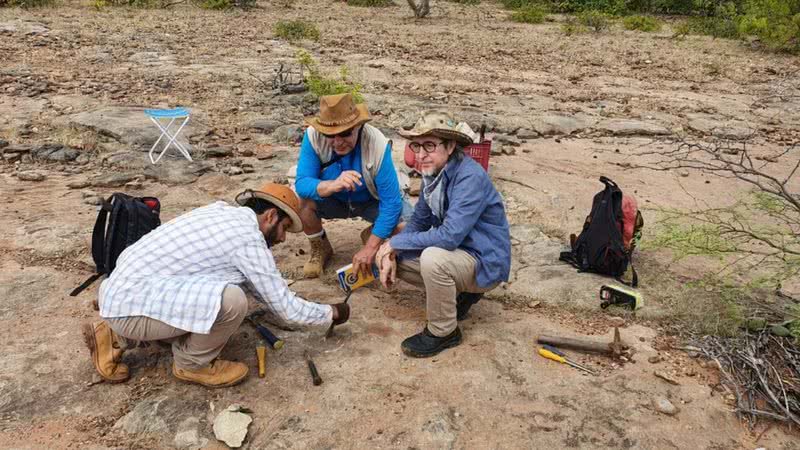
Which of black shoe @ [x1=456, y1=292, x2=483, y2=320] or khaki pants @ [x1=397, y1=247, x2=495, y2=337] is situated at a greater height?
khaki pants @ [x1=397, y1=247, x2=495, y2=337]

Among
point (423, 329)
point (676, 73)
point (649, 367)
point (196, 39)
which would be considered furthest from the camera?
point (196, 39)

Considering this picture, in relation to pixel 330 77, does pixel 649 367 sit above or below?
below

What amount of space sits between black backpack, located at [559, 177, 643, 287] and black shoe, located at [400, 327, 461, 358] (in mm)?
1296

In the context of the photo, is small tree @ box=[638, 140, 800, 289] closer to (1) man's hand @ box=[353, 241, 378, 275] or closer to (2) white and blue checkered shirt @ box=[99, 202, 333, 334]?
(1) man's hand @ box=[353, 241, 378, 275]

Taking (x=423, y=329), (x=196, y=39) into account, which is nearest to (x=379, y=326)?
(x=423, y=329)

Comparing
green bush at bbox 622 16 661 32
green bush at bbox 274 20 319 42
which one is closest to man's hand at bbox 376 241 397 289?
green bush at bbox 274 20 319 42

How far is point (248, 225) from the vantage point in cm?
278

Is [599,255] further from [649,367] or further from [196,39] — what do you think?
[196,39]

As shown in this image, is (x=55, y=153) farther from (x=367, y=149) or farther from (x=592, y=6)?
(x=592, y=6)

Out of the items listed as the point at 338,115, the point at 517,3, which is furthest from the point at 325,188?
the point at 517,3

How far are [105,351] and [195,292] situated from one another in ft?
2.22

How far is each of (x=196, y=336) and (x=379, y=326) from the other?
1.10m

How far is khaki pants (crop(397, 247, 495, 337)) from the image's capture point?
3.04 meters

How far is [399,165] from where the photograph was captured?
20.0 feet
